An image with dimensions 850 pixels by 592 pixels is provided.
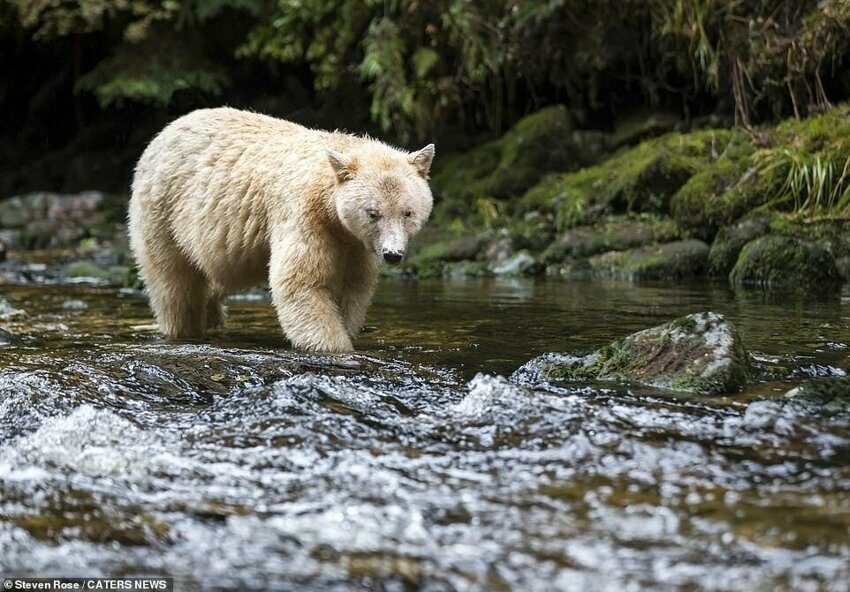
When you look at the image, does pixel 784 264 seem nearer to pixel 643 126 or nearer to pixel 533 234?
pixel 533 234

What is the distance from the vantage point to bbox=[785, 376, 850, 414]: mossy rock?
424cm

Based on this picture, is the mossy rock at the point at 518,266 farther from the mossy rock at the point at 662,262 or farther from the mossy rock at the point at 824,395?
the mossy rock at the point at 824,395

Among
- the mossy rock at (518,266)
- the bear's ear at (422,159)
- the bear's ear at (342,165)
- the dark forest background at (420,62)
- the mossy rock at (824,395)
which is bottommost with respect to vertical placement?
the mossy rock at (824,395)

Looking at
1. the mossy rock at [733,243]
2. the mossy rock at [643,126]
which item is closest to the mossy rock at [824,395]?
the mossy rock at [733,243]

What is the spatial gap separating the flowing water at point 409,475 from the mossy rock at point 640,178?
6341 millimetres

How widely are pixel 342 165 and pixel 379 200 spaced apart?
0.32 m

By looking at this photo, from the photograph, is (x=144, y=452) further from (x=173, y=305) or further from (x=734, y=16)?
(x=734, y=16)

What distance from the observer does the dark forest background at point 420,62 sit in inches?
492

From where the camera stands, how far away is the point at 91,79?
55.4ft

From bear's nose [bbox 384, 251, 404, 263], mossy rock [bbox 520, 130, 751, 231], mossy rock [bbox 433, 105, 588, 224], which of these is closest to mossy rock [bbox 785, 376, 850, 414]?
bear's nose [bbox 384, 251, 404, 263]

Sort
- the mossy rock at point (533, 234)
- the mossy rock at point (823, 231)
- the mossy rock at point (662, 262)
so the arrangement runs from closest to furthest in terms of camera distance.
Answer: the mossy rock at point (823, 231)
the mossy rock at point (662, 262)
the mossy rock at point (533, 234)

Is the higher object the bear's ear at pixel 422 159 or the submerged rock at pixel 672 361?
the bear's ear at pixel 422 159

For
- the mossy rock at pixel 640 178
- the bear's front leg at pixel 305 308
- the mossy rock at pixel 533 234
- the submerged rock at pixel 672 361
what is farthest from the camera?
the mossy rock at pixel 533 234

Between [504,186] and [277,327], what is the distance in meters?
7.33
